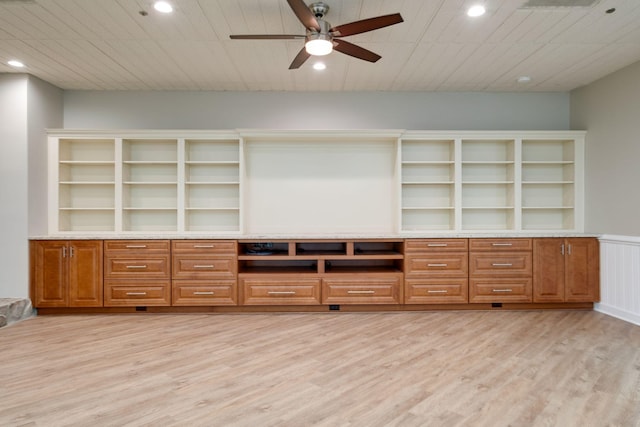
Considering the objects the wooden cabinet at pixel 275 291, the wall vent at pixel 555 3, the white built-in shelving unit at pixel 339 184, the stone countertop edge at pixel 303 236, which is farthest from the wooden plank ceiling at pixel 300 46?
the wooden cabinet at pixel 275 291

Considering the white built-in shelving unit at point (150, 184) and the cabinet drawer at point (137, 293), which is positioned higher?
the white built-in shelving unit at point (150, 184)

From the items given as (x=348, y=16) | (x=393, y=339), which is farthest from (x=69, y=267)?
(x=348, y=16)

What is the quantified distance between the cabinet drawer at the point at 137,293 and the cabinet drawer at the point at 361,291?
1.79 meters

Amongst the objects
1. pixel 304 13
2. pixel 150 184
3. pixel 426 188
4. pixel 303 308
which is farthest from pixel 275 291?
pixel 304 13

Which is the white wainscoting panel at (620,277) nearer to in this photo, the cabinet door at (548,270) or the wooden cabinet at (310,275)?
the wooden cabinet at (310,275)

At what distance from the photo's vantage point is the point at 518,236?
4016mm

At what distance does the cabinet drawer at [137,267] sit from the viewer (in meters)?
3.93

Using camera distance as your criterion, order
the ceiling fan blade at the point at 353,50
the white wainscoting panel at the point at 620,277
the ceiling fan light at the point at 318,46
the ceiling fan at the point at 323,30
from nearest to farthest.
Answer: the ceiling fan at the point at 323,30
the ceiling fan light at the point at 318,46
the ceiling fan blade at the point at 353,50
the white wainscoting panel at the point at 620,277

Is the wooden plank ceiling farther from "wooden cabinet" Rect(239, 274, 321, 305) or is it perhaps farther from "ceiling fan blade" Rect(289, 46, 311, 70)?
"wooden cabinet" Rect(239, 274, 321, 305)

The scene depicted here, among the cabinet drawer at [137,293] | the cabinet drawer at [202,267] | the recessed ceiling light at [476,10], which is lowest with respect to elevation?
the cabinet drawer at [137,293]

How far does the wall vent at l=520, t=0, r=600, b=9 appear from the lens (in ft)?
8.36

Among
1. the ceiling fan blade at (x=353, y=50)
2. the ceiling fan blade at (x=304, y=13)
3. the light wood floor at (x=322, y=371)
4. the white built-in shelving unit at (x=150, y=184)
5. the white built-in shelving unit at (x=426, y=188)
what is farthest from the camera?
the white built-in shelving unit at (x=426, y=188)

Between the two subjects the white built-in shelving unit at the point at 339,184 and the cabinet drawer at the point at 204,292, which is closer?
the cabinet drawer at the point at 204,292

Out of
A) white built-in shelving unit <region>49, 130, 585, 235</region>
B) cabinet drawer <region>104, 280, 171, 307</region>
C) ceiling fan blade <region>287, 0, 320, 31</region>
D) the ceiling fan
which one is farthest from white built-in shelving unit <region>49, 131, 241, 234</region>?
ceiling fan blade <region>287, 0, 320, 31</region>
